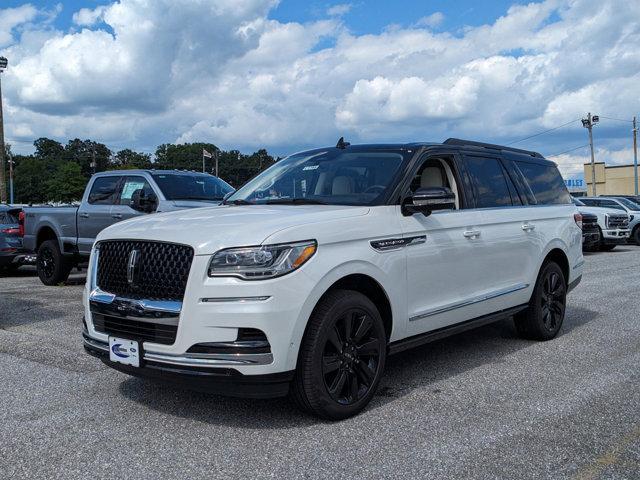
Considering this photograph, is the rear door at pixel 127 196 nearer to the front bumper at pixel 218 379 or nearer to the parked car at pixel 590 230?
the front bumper at pixel 218 379

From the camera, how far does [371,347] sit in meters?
4.30

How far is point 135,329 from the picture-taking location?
13.2 ft

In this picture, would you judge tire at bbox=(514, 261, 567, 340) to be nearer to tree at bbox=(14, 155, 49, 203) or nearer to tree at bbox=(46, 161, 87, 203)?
tree at bbox=(46, 161, 87, 203)

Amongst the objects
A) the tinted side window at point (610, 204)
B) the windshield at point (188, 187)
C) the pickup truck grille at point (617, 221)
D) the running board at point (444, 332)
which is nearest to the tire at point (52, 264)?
the windshield at point (188, 187)

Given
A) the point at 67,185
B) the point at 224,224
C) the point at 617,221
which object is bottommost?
the point at 617,221

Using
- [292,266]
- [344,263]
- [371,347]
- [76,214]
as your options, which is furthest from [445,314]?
[76,214]

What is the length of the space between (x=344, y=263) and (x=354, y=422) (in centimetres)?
102

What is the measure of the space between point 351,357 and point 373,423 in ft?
1.43

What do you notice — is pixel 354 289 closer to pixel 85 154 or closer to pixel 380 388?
pixel 380 388

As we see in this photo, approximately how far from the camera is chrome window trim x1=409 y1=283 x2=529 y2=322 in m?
4.82

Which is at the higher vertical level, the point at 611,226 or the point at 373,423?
the point at 611,226

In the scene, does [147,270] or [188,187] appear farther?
[188,187]

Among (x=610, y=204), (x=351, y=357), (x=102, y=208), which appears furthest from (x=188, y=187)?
(x=610, y=204)

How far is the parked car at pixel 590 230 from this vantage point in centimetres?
1764
